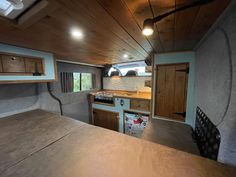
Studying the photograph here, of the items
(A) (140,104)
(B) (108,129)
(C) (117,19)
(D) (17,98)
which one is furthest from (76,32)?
(A) (140,104)

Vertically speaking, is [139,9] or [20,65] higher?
[139,9]

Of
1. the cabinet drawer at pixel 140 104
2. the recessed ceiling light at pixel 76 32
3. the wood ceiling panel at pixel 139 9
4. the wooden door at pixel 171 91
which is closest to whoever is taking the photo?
the wood ceiling panel at pixel 139 9

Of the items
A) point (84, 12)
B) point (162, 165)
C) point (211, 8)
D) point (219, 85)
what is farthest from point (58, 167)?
point (211, 8)

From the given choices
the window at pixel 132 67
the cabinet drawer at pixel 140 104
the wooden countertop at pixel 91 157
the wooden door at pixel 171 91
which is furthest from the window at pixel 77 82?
the wooden door at pixel 171 91

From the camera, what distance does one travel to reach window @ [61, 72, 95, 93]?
8.95ft

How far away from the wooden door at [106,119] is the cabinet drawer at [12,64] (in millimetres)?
2108

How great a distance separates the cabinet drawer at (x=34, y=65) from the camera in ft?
5.44

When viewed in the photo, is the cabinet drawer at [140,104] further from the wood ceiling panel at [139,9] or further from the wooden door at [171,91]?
the wood ceiling panel at [139,9]

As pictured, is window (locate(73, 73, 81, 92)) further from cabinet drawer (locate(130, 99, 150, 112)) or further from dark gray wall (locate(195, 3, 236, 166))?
dark gray wall (locate(195, 3, 236, 166))

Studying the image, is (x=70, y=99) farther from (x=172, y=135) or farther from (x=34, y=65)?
(x=172, y=135)

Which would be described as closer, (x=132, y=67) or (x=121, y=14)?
(x=121, y=14)

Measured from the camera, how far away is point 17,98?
1.86 meters

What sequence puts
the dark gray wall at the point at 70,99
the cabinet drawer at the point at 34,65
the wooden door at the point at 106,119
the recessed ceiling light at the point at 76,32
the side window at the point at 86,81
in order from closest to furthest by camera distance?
the recessed ceiling light at the point at 76,32 < the cabinet drawer at the point at 34,65 < the dark gray wall at the point at 70,99 < the wooden door at the point at 106,119 < the side window at the point at 86,81

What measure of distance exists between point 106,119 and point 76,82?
1.39m
